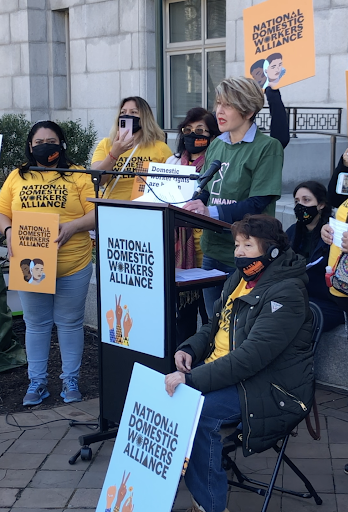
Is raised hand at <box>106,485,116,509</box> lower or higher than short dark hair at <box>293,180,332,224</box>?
lower

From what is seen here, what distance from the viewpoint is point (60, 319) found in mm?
4750

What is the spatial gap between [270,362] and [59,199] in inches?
81.5

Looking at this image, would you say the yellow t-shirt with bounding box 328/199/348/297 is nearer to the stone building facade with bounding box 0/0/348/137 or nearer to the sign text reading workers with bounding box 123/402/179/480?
the sign text reading workers with bounding box 123/402/179/480

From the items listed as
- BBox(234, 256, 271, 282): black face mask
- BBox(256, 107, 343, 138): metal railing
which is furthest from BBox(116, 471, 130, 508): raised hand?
BBox(256, 107, 343, 138): metal railing

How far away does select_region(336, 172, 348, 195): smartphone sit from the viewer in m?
3.78

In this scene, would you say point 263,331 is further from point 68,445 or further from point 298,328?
point 68,445

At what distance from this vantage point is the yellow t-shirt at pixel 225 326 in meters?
3.30

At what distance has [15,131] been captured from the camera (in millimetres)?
7969

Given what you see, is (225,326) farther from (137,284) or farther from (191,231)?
(191,231)

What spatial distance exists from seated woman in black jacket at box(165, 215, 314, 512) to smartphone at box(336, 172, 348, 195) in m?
0.76

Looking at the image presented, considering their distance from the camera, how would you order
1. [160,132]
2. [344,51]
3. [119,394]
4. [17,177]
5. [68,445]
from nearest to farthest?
[119,394] < [68,445] < [17,177] < [160,132] < [344,51]

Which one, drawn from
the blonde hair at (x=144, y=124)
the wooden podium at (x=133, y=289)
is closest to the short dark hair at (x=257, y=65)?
the blonde hair at (x=144, y=124)

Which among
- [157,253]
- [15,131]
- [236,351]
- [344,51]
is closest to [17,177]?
[157,253]

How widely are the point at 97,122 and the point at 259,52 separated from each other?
8.58 meters
